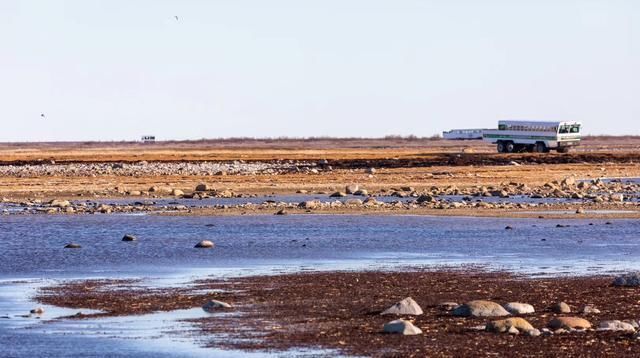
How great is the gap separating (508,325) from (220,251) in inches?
541

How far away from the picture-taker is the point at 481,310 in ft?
61.7

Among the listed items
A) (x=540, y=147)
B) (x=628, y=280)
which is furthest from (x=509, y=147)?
(x=628, y=280)

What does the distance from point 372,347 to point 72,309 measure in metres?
5.70

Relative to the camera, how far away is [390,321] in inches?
728

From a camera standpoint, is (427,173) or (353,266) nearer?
(353,266)

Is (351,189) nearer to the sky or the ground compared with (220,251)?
nearer to the ground

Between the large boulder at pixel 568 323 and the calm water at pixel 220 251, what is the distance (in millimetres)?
4250

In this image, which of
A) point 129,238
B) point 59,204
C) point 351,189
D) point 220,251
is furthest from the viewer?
point 351,189

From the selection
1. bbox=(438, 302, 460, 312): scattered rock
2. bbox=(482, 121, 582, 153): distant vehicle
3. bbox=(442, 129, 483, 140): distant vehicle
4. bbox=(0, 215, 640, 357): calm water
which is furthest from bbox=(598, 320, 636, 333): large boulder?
bbox=(442, 129, 483, 140): distant vehicle

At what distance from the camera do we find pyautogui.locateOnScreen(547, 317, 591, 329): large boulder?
1755 centimetres

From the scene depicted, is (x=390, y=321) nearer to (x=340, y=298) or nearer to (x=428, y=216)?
(x=340, y=298)

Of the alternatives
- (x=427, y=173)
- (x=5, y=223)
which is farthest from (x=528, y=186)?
(x=5, y=223)

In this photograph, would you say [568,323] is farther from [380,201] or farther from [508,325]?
[380,201]

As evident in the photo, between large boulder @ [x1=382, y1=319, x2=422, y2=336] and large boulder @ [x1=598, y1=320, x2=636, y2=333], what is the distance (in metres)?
2.32
